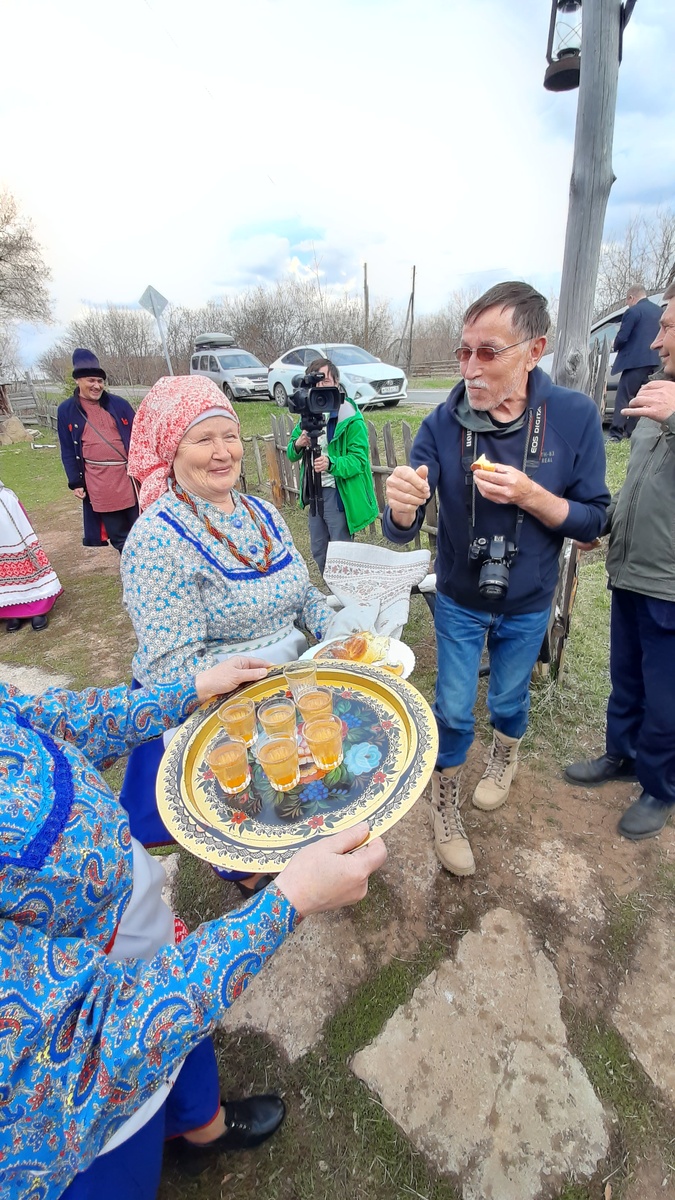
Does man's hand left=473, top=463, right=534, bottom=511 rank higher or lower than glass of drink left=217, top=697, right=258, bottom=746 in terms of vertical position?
higher

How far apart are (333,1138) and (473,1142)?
433 mm

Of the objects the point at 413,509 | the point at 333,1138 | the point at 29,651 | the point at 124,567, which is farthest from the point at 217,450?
the point at 29,651

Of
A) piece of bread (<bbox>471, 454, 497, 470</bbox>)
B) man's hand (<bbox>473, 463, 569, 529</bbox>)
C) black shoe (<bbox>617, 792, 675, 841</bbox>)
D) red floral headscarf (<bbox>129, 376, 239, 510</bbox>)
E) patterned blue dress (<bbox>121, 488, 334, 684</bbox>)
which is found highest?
red floral headscarf (<bbox>129, 376, 239, 510</bbox>)

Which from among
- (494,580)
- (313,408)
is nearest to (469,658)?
(494,580)

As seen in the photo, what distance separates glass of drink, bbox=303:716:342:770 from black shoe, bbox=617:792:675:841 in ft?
5.84

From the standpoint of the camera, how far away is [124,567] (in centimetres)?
195

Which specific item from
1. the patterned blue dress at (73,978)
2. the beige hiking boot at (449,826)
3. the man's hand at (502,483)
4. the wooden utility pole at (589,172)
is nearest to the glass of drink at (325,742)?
the patterned blue dress at (73,978)

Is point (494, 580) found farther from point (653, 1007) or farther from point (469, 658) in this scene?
point (653, 1007)

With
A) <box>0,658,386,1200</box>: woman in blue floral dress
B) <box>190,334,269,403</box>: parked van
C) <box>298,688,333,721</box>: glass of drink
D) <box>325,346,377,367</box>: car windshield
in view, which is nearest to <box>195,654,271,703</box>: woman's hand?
<box>298,688,333,721</box>: glass of drink

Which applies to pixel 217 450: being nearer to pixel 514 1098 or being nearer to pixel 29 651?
pixel 514 1098

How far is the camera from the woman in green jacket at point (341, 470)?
14.7ft

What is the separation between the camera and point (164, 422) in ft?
6.43

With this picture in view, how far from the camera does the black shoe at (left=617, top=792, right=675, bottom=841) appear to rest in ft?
8.04

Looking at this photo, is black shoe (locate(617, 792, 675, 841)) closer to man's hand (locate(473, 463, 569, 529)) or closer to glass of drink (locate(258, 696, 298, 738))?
man's hand (locate(473, 463, 569, 529))
